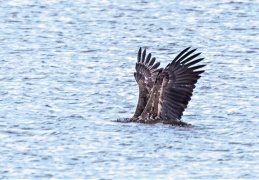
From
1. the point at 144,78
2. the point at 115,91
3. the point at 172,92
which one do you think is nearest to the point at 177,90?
the point at 172,92

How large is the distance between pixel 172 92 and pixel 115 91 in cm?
259

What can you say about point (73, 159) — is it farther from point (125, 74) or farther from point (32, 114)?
point (125, 74)

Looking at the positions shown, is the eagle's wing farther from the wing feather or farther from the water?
the water

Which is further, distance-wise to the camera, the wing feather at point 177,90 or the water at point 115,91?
the wing feather at point 177,90

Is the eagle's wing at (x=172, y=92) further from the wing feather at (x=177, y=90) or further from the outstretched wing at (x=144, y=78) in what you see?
the outstretched wing at (x=144, y=78)

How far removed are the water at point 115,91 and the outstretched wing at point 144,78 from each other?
13.2 inches

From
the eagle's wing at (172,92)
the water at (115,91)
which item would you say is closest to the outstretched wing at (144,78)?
the eagle's wing at (172,92)

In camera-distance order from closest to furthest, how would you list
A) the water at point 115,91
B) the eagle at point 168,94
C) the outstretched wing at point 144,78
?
the water at point 115,91 < the eagle at point 168,94 < the outstretched wing at point 144,78

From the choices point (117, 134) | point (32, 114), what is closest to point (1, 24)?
point (32, 114)

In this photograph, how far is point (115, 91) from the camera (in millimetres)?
16266

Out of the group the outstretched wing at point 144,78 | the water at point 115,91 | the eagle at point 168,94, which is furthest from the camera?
the outstretched wing at point 144,78

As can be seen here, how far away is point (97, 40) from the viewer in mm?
21094

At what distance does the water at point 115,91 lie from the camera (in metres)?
11.7

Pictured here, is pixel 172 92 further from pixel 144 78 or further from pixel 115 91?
pixel 115 91
